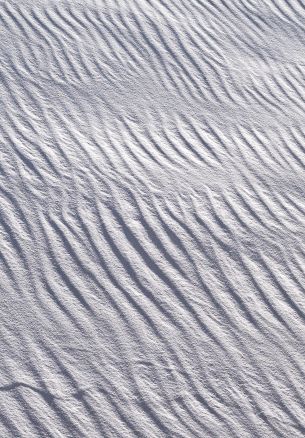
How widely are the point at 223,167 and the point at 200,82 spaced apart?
1.85m

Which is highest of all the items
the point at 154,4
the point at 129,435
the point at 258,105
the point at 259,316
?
the point at 154,4

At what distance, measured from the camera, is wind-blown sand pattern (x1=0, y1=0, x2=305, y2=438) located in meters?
6.11

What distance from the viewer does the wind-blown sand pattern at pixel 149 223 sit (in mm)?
6109

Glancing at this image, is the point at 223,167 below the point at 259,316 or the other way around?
the other way around

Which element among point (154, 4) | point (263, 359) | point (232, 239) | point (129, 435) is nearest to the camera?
point (129, 435)

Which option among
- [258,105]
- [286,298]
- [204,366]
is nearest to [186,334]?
[204,366]

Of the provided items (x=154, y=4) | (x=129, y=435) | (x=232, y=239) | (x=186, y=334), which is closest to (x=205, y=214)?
(x=232, y=239)

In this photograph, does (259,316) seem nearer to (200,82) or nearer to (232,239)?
(232,239)

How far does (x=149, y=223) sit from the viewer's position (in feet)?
25.6

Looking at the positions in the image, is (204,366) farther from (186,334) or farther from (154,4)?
(154,4)

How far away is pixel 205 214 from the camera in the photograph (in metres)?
8.05

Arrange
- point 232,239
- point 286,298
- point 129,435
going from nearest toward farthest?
point 129,435, point 286,298, point 232,239

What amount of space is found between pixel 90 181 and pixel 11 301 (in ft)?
6.06

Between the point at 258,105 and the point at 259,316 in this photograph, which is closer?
the point at 259,316
